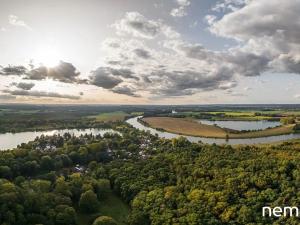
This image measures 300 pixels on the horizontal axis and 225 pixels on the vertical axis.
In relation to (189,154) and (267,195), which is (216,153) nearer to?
(189,154)

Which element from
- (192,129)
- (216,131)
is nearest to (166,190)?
(216,131)

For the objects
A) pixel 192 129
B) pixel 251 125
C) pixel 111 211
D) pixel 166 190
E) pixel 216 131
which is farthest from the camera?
pixel 251 125

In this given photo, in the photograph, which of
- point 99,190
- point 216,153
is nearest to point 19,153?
point 99,190

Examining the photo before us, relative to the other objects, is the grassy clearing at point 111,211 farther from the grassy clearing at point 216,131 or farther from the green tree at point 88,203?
the grassy clearing at point 216,131

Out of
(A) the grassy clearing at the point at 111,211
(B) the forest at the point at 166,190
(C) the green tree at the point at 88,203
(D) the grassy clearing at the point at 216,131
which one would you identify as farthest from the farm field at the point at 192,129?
(C) the green tree at the point at 88,203

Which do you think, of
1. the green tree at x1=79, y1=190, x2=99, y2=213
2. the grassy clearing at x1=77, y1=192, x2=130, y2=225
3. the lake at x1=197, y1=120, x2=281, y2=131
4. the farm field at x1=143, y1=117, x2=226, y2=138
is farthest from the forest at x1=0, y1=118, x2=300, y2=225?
the lake at x1=197, y1=120, x2=281, y2=131

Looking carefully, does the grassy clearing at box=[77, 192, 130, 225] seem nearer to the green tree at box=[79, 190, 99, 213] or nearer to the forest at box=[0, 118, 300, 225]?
the forest at box=[0, 118, 300, 225]

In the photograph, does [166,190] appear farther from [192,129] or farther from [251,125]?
[251,125]
